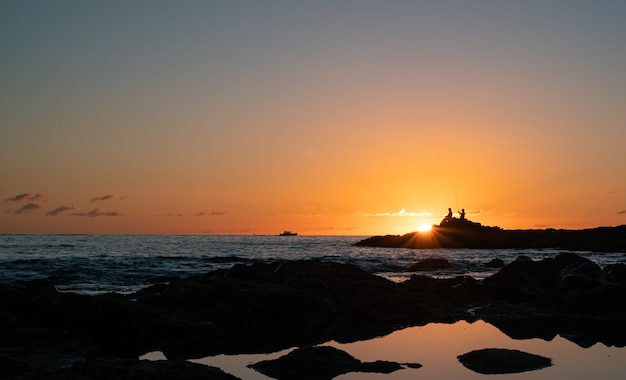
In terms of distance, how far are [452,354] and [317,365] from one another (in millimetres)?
3865

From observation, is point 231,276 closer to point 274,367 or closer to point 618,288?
point 274,367

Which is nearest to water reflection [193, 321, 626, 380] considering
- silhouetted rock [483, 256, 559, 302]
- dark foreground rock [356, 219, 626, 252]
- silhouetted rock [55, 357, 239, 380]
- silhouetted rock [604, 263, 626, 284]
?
silhouetted rock [55, 357, 239, 380]

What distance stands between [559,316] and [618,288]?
2.87 metres

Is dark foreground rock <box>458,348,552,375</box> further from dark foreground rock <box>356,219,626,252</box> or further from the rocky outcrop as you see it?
the rocky outcrop

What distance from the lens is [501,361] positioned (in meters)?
12.1

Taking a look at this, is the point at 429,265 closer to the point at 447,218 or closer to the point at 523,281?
the point at 523,281

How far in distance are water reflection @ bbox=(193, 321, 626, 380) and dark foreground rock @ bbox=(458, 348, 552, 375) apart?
0.22 meters

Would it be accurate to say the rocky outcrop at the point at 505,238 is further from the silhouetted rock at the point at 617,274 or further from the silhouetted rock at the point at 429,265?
the silhouetted rock at the point at 617,274

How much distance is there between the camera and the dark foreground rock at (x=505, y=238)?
3145 inches

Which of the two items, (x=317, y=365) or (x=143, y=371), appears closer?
(x=143, y=371)

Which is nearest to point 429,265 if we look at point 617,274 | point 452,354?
point 617,274

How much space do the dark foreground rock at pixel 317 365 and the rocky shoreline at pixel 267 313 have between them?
1.77 meters

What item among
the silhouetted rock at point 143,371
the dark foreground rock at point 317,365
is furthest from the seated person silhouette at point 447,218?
the silhouetted rock at point 143,371

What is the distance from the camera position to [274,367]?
11.9 meters
